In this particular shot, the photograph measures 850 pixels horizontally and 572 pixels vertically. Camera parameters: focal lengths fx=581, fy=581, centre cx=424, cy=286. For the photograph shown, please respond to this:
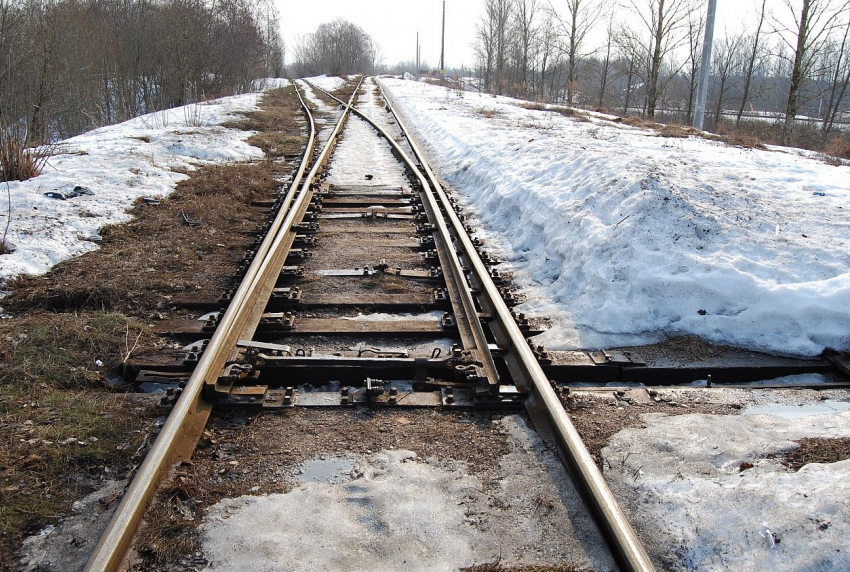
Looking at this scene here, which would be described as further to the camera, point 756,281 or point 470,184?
point 470,184

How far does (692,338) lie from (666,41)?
31.4 metres

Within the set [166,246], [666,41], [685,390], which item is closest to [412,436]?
[685,390]

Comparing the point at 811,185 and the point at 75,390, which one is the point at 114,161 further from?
the point at 811,185

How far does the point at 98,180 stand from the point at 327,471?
21.0 ft

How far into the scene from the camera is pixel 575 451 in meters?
2.38

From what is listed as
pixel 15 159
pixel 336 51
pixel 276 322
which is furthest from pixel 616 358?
pixel 336 51

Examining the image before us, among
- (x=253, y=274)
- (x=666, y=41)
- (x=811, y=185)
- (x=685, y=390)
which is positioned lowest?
(x=685, y=390)

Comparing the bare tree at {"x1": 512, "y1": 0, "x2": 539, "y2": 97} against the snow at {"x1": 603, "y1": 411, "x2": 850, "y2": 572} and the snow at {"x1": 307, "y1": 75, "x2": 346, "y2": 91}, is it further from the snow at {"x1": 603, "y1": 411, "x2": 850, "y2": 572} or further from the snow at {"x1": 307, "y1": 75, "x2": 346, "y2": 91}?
the snow at {"x1": 603, "y1": 411, "x2": 850, "y2": 572}

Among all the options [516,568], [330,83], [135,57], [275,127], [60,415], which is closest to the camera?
[516,568]

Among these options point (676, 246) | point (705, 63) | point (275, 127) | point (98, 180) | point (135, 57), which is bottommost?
point (676, 246)

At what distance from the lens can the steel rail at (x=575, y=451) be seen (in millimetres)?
1888

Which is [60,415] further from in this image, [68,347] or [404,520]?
[404,520]

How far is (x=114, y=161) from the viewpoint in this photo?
27.0ft

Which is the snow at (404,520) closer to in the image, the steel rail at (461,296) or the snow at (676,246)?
the steel rail at (461,296)
